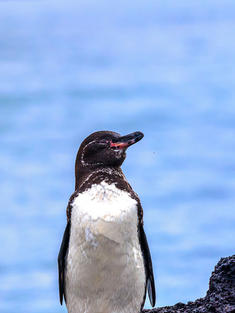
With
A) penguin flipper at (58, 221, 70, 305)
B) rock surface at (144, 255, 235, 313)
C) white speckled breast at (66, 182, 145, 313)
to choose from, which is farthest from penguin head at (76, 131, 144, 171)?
rock surface at (144, 255, 235, 313)

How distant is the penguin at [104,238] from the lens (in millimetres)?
6664

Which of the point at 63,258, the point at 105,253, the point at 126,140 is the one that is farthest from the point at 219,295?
the point at 126,140

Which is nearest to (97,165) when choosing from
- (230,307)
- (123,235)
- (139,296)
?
(123,235)

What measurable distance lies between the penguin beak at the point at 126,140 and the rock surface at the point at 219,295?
1.24m

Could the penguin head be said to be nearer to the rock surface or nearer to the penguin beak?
the penguin beak

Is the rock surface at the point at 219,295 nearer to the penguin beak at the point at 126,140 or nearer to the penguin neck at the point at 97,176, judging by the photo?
the penguin neck at the point at 97,176

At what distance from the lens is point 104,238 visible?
6645 millimetres

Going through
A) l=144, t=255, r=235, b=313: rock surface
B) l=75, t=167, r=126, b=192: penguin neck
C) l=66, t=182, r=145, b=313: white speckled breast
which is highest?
l=75, t=167, r=126, b=192: penguin neck

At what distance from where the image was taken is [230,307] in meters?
6.50

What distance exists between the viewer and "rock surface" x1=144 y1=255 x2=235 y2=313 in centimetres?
662

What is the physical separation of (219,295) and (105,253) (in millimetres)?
994

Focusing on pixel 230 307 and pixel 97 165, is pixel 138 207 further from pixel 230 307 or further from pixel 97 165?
pixel 230 307

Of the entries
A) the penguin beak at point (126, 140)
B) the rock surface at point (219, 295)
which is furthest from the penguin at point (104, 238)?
the rock surface at point (219, 295)

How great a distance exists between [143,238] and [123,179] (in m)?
0.53
